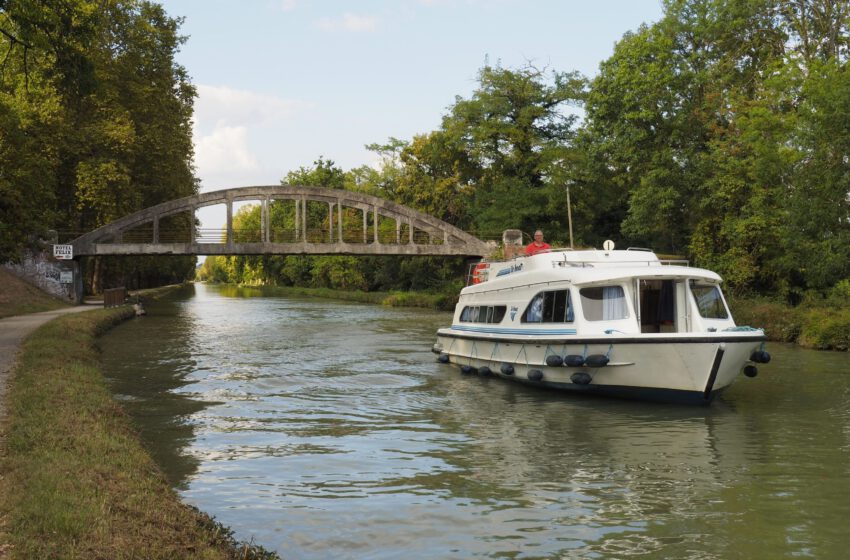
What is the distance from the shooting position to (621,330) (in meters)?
16.6

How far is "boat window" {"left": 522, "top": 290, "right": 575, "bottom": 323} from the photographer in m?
17.6

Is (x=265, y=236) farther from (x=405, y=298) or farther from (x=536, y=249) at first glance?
(x=536, y=249)

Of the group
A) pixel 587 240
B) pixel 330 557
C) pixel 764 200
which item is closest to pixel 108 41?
pixel 587 240

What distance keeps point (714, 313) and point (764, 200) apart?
65.2 feet

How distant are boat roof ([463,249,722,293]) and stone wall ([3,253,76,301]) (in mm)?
33753

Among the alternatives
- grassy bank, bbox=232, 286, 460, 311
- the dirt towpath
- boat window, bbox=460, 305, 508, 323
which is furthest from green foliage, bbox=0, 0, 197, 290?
boat window, bbox=460, 305, 508, 323

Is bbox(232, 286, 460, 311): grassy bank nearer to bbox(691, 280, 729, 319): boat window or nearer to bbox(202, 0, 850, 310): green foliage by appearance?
bbox(202, 0, 850, 310): green foliage

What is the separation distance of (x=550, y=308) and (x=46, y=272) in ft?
125

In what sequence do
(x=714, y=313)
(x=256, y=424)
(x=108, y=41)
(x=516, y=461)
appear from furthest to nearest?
(x=108, y=41)
(x=714, y=313)
(x=256, y=424)
(x=516, y=461)

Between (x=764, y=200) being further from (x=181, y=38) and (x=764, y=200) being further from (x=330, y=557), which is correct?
(x=181, y=38)

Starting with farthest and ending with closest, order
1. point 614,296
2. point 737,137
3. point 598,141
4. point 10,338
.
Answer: point 598,141, point 737,137, point 10,338, point 614,296

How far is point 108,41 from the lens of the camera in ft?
151

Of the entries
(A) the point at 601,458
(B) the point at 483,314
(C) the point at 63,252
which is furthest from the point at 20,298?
(A) the point at 601,458

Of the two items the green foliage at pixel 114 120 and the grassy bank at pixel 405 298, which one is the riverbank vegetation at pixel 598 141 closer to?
the green foliage at pixel 114 120
